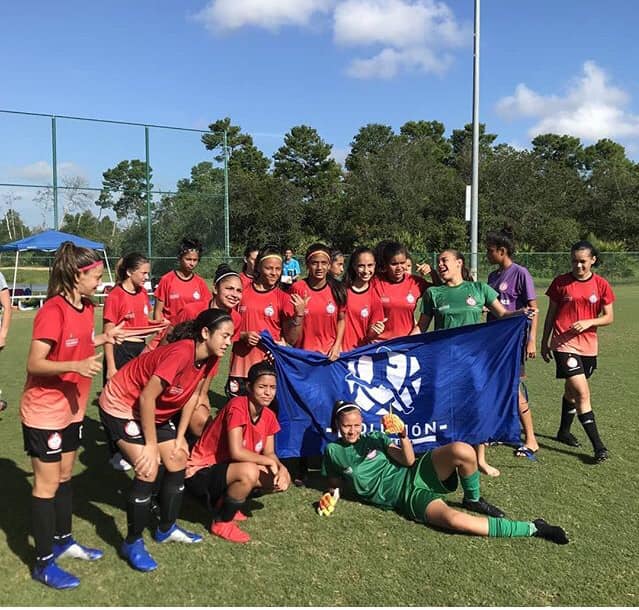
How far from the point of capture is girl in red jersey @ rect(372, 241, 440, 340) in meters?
5.51

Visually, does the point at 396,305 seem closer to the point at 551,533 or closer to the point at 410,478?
the point at 410,478

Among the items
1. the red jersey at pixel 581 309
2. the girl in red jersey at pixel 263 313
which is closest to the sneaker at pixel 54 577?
the girl in red jersey at pixel 263 313

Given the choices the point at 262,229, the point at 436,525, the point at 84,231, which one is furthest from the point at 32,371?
the point at 262,229

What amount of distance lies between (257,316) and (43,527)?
8.15ft

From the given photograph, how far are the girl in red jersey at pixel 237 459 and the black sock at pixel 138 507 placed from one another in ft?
1.83

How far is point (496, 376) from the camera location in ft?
17.5

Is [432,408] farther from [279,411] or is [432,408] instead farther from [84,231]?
[84,231]

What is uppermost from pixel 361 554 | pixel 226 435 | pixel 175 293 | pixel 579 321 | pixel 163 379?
pixel 175 293

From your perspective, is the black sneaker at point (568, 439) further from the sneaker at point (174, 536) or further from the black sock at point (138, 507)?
the black sock at point (138, 507)

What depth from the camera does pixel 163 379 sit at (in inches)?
139

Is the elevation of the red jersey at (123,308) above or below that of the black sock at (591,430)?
above

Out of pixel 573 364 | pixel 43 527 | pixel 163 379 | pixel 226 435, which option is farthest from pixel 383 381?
pixel 43 527

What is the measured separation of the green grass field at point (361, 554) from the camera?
330cm

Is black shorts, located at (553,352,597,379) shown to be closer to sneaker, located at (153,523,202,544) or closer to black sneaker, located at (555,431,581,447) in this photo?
black sneaker, located at (555,431,581,447)
